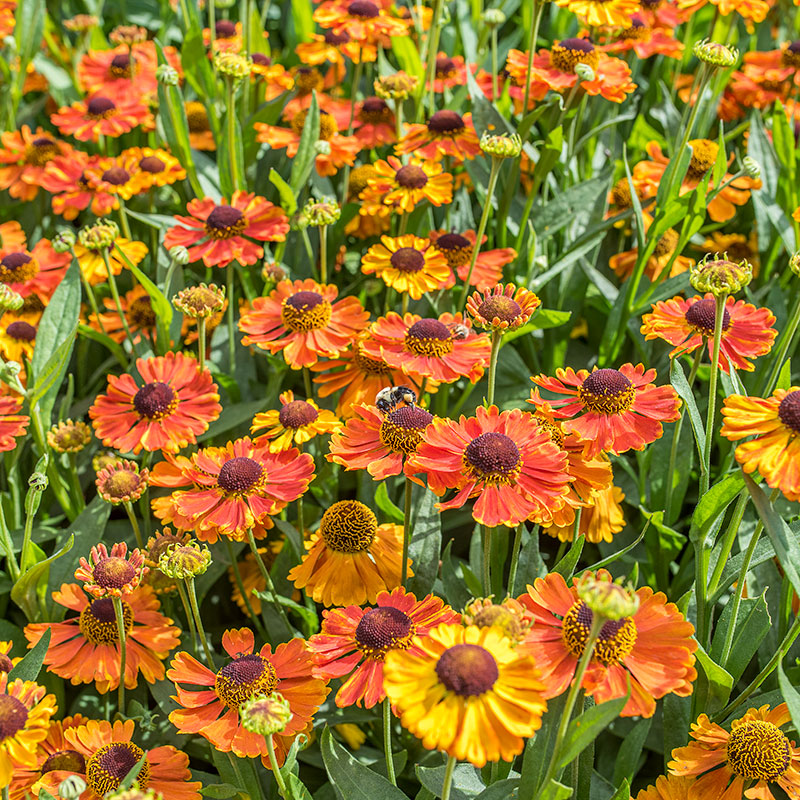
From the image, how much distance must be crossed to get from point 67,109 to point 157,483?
4.56ft

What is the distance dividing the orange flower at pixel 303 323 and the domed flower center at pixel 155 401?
0.17 meters

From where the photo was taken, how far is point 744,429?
109cm

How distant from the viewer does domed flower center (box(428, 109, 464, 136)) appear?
1.98m

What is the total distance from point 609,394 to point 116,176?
1.33 m

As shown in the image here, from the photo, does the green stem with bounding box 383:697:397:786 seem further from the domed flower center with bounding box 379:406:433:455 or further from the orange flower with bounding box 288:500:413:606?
the domed flower center with bounding box 379:406:433:455

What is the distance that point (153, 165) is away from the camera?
2064mm

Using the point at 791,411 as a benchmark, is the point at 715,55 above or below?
above

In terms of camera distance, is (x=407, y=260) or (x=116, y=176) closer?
(x=407, y=260)

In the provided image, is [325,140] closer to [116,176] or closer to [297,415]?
[116,176]

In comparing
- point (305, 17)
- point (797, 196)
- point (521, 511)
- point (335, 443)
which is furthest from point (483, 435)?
point (305, 17)

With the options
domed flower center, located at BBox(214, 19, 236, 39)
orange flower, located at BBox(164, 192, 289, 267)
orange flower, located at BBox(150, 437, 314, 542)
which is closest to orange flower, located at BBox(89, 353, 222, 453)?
orange flower, located at BBox(150, 437, 314, 542)

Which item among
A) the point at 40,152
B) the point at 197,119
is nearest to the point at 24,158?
the point at 40,152

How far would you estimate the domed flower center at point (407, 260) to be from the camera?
1.69m

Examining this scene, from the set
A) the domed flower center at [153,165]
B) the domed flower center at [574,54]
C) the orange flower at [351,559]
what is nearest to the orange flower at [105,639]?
the orange flower at [351,559]
